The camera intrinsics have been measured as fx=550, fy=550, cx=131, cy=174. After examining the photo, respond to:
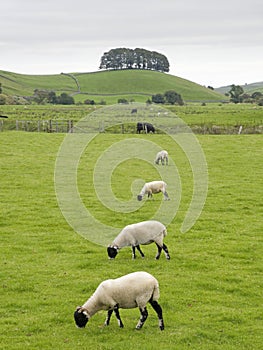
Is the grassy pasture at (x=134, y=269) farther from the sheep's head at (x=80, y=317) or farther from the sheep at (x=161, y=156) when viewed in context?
the sheep at (x=161, y=156)

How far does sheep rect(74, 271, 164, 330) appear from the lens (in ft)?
38.4

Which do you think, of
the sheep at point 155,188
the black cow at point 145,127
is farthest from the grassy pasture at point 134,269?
the black cow at point 145,127

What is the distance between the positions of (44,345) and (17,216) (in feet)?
41.4

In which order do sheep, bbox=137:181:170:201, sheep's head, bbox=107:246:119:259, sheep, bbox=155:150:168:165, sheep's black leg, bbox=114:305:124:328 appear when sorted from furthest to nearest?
sheep, bbox=155:150:168:165
sheep, bbox=137:181:170:201
sheep's head, bbox=107:246:119:259
sheep's black leg, bbox=114:305:124:328

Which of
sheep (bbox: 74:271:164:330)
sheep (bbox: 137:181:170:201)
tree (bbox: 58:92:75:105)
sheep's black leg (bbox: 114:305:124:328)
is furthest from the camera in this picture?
tree (bbox: 58:92:75:105)

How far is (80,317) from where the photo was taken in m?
12.1

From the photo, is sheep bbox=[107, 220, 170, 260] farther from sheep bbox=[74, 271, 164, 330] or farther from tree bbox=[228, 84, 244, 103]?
tree bbox=[228, 84, 244, 103]

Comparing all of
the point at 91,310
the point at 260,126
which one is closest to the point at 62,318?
the point at 91,310

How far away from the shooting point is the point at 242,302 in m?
14.2

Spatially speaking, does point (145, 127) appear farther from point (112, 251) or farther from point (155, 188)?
point (112, 251)

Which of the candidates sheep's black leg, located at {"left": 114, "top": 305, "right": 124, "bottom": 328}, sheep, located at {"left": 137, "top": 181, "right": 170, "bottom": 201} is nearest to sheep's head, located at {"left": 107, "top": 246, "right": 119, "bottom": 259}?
sheep's black leg, located at {"left": 114, "top": 305, "right": 124, "bottom": 328}

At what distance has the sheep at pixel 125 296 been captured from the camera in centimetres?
1170

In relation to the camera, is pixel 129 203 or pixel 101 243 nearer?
pixel 101 243

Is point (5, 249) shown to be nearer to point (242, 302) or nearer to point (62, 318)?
point (62, 318)
